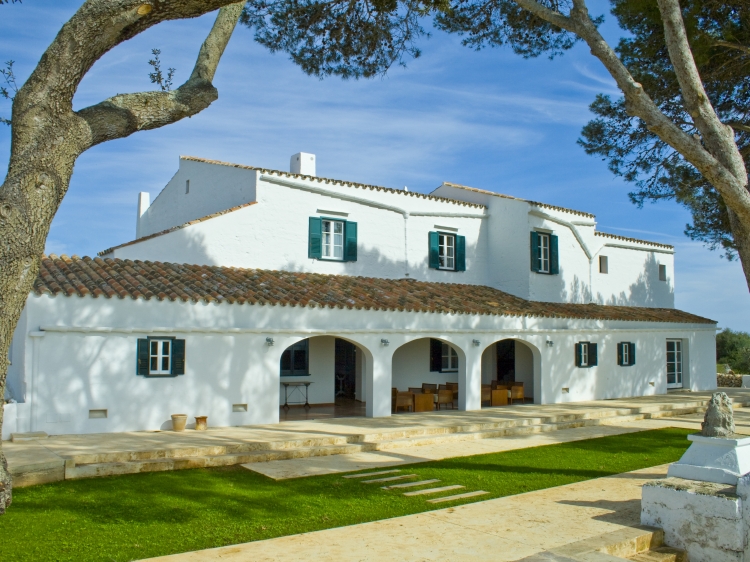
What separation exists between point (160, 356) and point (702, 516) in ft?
33.9

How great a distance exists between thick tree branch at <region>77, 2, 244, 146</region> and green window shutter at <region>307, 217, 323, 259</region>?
1008cm

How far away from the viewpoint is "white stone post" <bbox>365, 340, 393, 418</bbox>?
16.4 metres

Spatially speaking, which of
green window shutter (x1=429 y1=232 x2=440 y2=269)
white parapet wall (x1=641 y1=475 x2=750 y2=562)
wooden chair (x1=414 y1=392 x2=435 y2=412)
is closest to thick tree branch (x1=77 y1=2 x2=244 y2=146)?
white parapet wall (x1=641 y1=475 x2=750 y2=562)

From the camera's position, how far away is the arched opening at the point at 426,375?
1800 cm

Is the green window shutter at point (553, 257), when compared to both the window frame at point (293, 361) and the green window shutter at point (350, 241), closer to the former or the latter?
the green window shutter at point (350, 241)

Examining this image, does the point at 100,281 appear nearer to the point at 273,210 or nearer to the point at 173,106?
the point at 273,210

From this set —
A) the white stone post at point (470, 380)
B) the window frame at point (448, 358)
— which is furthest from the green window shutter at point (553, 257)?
the white stone post at point (470, 380)

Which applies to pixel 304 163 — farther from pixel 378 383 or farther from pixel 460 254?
pixel 378 383

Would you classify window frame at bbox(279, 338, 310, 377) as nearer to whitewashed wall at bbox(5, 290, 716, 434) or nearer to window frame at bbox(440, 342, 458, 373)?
whitewashed wall at bbox(5, 290, 716, 434)

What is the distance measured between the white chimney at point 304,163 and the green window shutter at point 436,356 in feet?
22.2

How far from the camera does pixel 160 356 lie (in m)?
13.6

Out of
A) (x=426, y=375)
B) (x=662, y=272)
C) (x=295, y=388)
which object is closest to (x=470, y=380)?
(x=426, y=375)

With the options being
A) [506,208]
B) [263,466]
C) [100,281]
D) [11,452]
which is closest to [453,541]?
[263,466]

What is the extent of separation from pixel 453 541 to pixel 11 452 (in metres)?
7.35
